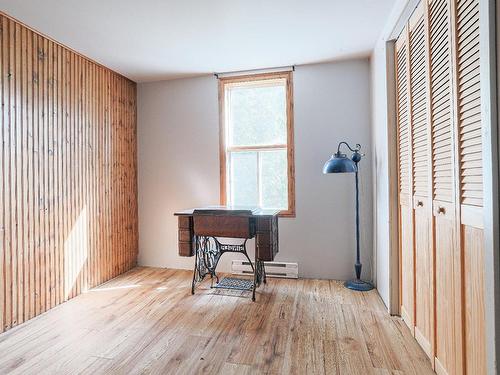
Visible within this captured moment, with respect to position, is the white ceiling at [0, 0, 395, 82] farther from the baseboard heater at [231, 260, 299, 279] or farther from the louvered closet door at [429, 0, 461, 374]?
the baseboard heater at [231, 260, 299, 279]

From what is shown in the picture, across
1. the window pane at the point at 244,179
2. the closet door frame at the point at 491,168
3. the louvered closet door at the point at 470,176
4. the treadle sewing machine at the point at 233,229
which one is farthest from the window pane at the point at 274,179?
the closet door frame at the point at 491,168

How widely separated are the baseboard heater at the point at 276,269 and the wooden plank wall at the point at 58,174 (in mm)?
1508

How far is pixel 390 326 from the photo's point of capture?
2365 mm

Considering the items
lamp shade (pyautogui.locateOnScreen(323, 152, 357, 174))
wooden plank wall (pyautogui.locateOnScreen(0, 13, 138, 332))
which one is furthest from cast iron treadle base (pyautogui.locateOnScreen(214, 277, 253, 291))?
→ lamp shade (pyautogui.locateOnScreen(323, 152, 357, 174))

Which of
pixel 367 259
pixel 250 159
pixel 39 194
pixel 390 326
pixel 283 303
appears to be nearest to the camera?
pixel 390 326

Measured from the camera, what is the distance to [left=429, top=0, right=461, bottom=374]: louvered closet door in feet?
5.00

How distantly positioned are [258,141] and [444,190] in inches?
93.0

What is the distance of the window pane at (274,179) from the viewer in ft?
11.9

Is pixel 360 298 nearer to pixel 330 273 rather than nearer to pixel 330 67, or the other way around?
pixel 330 273

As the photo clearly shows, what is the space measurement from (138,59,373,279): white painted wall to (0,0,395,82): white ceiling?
35 cm

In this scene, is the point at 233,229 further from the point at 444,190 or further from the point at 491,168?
the point at 491,168

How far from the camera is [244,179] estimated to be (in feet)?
12.4

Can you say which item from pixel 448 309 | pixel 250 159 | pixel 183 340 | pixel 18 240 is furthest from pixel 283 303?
pixel 18 240

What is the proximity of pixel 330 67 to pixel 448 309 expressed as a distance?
2778 mm
